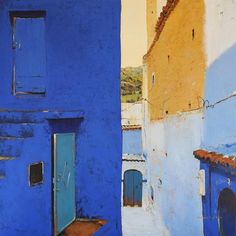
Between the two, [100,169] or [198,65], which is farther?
[100,169]

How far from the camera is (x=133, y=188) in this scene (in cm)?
1553

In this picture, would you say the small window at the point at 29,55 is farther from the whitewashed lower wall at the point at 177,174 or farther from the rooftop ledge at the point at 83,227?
the whitewashed lower wall at the point at 177,174

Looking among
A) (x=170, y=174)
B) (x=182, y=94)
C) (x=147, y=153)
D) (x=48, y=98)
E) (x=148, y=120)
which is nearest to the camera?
(x=48, y=98)

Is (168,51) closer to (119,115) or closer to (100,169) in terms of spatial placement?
(119,115)

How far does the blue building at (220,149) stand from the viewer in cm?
538

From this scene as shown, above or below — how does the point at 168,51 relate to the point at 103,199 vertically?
above

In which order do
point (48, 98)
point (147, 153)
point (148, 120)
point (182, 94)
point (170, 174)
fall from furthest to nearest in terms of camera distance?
point (147, 153)
point (148, 120)
point (170, 174)
point (182, 94)
point (48, 98)

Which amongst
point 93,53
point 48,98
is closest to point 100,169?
point 48,98

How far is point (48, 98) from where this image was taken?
7617 mm

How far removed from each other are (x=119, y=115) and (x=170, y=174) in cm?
247

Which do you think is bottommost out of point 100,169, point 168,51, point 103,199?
point 103,199

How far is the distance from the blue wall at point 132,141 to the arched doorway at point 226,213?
7.43 meters

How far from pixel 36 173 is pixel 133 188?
29.7 feet

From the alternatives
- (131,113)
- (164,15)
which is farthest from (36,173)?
(131,113)
